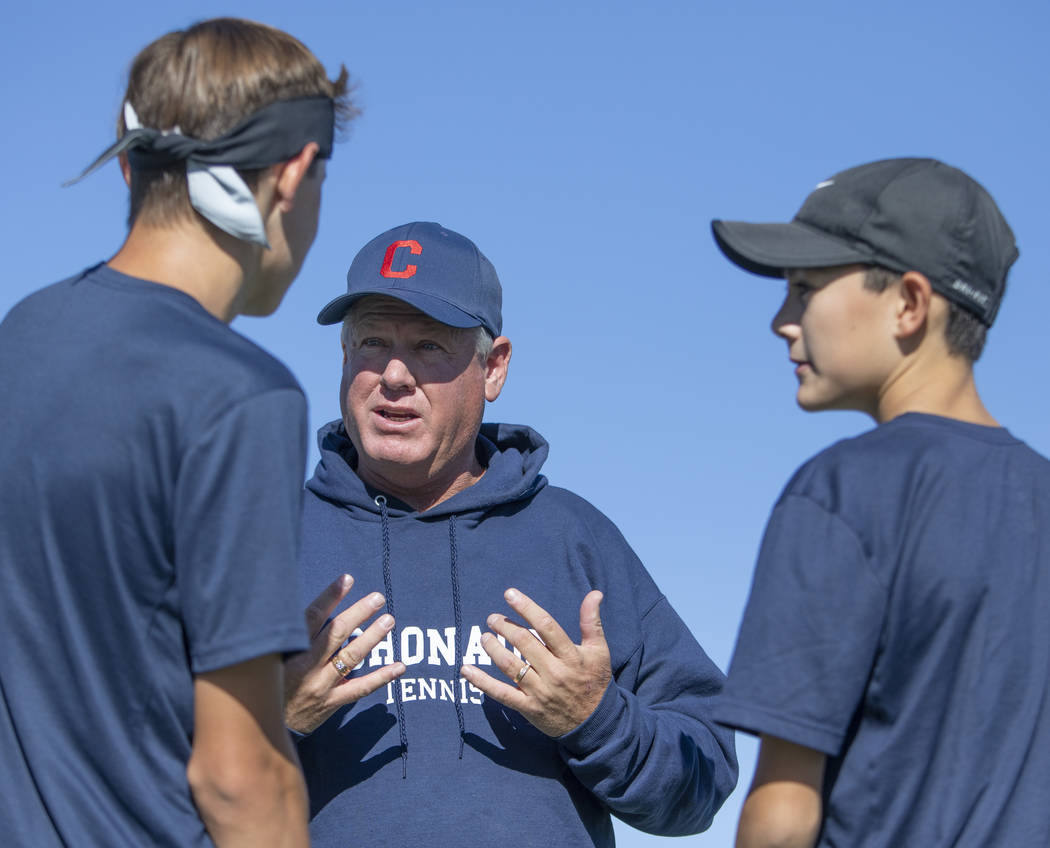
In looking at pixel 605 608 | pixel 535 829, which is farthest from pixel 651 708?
pixel 535 829

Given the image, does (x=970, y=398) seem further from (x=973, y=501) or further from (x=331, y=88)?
(x=331, y=88)

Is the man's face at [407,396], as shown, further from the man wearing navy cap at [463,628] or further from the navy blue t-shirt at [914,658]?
the navy blue t-shirt at [914,658]

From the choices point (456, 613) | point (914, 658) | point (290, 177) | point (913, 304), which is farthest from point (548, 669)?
point (290, 177)

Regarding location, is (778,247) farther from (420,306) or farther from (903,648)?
(420,306)

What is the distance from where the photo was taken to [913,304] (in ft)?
8.20

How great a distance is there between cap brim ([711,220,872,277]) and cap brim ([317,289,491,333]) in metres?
1.49

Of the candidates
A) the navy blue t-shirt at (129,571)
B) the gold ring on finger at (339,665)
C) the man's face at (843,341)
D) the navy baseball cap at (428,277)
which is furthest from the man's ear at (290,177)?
the navy baseball cap at (428,277)

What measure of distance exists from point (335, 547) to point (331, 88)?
5.91ft

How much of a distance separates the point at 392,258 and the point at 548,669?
1526mm

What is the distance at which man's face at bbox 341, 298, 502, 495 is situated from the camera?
4.21 metres

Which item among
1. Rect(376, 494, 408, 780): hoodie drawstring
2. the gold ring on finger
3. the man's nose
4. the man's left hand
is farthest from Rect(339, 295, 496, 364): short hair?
the gold ring on finger

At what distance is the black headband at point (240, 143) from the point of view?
2326 millimetres

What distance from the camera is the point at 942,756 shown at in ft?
7.48

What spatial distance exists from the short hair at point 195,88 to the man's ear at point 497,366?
2.23m
